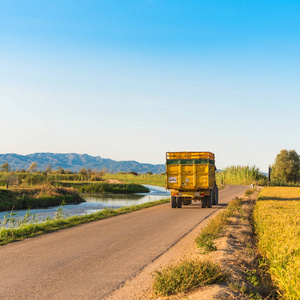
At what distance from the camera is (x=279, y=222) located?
1146 centimetres

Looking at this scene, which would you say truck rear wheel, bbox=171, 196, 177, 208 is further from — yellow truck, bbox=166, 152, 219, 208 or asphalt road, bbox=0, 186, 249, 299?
asphalt road, bbox=0, 186, 249, 299

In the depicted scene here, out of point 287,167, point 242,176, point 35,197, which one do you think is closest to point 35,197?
point 35,197

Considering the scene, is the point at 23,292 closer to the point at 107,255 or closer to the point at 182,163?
the point at 107,255

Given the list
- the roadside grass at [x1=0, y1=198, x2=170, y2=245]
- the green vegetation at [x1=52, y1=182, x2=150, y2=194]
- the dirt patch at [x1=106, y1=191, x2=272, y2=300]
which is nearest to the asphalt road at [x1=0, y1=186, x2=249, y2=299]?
the dirt patch at [x1=106, y1=191, x2=272, y2=300]

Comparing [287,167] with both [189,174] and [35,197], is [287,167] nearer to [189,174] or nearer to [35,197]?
[35,197]

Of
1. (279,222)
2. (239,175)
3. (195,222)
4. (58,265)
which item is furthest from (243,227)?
(239,175)

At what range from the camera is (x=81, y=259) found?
8516 mm

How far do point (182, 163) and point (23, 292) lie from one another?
631 inches

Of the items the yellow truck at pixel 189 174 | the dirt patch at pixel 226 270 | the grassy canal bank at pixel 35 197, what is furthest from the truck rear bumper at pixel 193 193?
the dirt patch at pixel 226 270

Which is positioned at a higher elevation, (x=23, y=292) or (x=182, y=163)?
(x=182, y=163)

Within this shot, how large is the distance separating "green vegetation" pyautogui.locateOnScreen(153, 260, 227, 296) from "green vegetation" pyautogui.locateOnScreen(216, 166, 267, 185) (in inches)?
2413

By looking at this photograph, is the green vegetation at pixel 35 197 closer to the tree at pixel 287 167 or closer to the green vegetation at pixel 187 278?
the green vegetation at pixel 187 278

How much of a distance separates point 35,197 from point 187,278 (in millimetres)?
27949

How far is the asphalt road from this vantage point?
631 centimetres
